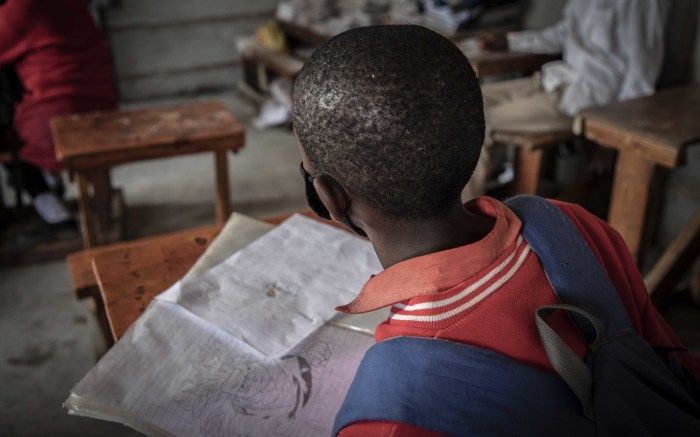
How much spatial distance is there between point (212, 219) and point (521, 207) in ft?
8.18

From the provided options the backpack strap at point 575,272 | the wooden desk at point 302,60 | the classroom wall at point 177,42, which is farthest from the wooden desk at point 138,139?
the classroom wall at point 177,42

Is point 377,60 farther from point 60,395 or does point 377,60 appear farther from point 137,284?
point 60,395


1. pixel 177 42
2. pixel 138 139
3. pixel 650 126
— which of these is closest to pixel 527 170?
pixel 650 126

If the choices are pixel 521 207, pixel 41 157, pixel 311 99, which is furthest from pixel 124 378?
pixel 41 157

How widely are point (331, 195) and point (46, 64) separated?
2.39 m

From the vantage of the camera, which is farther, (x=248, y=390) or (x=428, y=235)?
(x=248, y=390)

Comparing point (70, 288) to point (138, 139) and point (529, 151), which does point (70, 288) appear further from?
point (529, 151)

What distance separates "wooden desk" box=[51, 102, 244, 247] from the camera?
88.4 inches

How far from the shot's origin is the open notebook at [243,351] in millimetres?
827

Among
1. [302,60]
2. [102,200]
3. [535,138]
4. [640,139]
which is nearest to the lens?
[640,139]

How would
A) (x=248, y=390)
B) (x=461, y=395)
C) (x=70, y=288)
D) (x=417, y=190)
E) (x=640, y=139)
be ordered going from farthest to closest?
1. (x=70, y=288)
2. (x=640, y=139)
3. (x=248, y=390)
4. (x=417, y=190)
5. (x=461, y=395)

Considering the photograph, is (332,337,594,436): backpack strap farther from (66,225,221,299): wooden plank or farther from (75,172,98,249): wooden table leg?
(75,172,98,249): wooden table leg

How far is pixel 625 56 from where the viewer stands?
242 centimetres

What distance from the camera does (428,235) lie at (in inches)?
29.0
